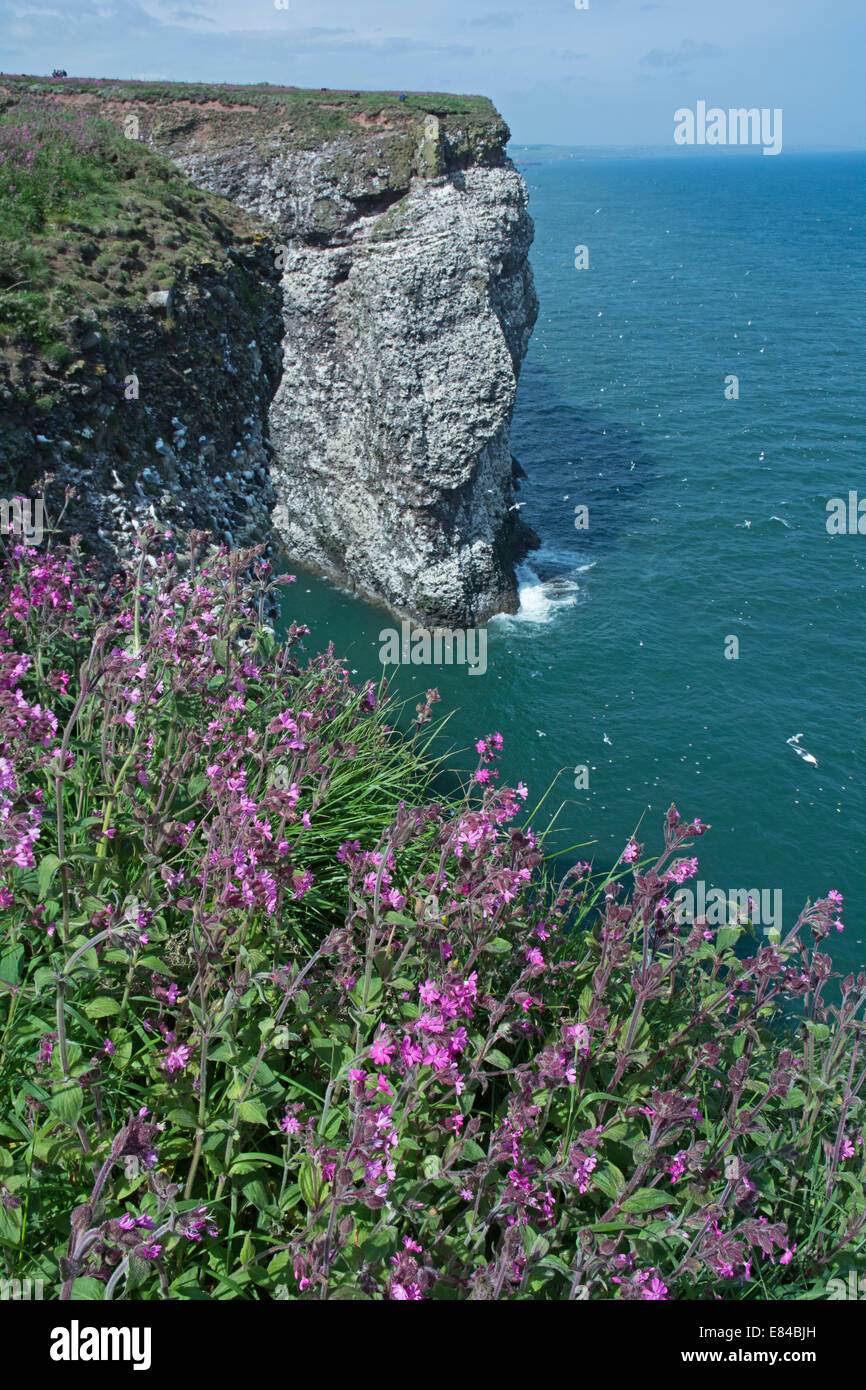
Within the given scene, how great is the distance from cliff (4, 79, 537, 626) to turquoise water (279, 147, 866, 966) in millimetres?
3952

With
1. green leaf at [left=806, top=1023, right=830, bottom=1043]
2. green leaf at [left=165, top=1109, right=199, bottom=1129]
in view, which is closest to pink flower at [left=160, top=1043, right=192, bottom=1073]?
green leaf at [left=165, top=1109, right=199, bottom=1129]

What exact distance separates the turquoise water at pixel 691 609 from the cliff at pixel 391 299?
3.95m

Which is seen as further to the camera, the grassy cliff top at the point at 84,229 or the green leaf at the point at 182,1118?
the grassy cliff top at the point at 84,229

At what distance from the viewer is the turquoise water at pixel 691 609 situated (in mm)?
28000

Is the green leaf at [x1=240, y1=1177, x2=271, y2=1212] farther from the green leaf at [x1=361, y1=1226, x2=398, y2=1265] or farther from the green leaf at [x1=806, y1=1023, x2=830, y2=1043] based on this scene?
the green leaf at [x1=806, y1=1023, x2=830, y2=1043]

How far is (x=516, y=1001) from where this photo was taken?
202 inches

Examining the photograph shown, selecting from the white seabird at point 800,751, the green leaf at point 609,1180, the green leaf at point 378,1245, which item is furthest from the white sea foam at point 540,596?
the green leaf at point 378,1245

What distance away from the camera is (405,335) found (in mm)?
37469

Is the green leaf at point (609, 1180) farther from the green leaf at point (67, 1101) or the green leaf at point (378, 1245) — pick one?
the green leaf at point (67, 1101)

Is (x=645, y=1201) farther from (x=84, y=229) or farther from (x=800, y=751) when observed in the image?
(x=800, y=751)

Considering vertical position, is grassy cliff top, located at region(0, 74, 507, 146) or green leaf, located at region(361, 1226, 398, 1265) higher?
grassy cliff top, located at region(0, 74, 507, 146)

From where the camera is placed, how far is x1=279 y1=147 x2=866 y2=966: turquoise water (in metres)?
28.0

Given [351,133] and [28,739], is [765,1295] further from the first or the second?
[351,133]

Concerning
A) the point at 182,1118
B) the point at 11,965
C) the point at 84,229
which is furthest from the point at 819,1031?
the point at 84,229
